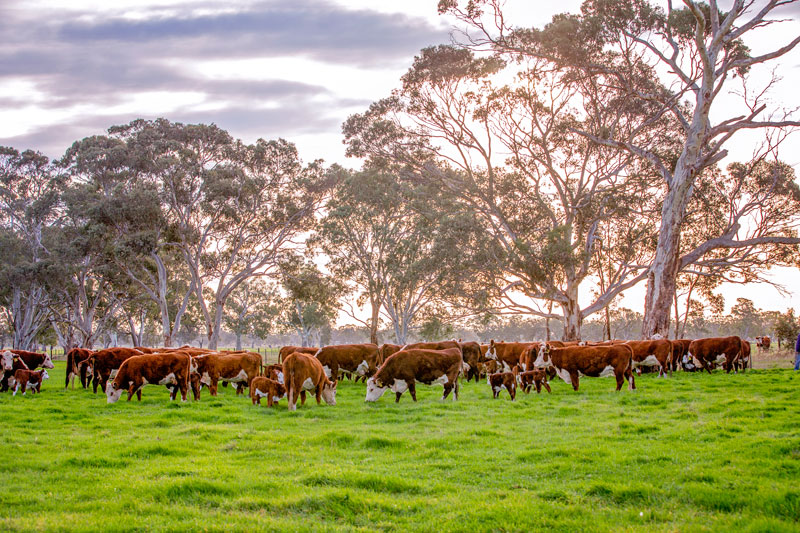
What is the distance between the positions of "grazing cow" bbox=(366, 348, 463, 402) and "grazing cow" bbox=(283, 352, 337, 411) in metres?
0.97

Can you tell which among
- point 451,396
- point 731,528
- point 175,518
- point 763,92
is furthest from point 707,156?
point 175,518

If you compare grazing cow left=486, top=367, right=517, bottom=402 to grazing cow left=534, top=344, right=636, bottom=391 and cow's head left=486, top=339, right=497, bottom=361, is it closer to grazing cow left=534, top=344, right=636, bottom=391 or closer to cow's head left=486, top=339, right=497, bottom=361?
grazing cow left=534, top=344, right=636, bottom=391

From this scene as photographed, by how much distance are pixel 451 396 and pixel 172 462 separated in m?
8.60

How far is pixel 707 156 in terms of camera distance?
79.6ft

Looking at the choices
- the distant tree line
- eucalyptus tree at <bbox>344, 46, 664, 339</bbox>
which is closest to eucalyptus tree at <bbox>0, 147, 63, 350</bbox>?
the distant tree line

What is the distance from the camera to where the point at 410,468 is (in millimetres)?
7387

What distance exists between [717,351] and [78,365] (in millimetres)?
20231

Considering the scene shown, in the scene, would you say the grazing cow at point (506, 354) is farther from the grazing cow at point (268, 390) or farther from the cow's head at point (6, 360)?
the cow's head at point (6, 360)

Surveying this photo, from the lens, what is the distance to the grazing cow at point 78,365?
17594 millimetres

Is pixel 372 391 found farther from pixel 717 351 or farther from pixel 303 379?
pixel 717 351

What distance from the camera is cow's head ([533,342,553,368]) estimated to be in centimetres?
1659

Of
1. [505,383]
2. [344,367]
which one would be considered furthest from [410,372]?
[344,367]

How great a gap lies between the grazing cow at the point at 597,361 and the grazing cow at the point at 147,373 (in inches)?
355

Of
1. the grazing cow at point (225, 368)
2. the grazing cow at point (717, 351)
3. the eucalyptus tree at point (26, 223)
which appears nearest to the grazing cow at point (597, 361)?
the grazing cow at point (717, 351)
